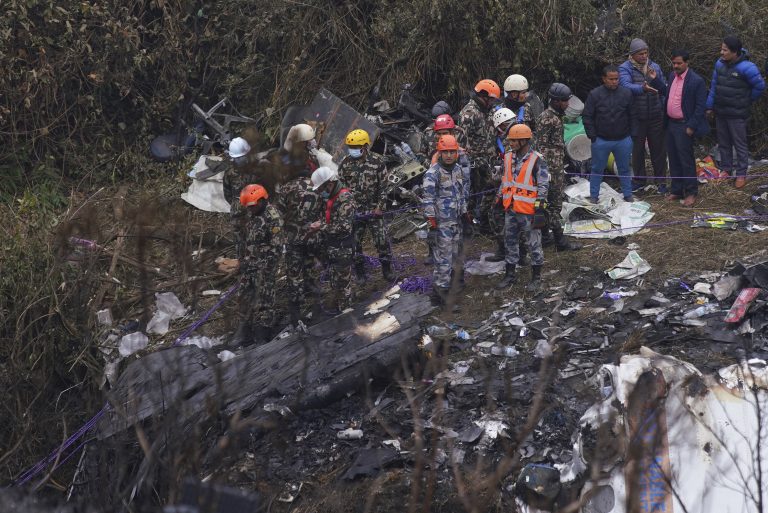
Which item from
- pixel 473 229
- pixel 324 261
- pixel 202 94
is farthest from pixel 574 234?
pixel 202 94

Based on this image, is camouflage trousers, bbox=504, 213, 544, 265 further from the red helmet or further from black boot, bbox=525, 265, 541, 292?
the red helmet

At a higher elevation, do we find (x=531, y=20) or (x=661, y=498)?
(x=531, y=20)

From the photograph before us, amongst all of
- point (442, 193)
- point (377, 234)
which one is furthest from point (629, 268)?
point (377, 234)

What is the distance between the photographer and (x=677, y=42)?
13.5 meters

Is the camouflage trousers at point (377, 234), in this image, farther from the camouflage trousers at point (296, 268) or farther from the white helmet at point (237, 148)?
the white helmet at point (237, 148)

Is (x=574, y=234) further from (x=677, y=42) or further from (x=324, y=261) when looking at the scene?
(x=677, y=42)

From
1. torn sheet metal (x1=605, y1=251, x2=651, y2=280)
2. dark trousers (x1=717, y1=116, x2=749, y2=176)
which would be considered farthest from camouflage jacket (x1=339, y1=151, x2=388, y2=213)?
dark trousers (x1=717, y1=116, x2=749, y2=176)

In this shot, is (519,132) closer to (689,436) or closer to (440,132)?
(440,132)

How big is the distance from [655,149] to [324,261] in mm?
4790

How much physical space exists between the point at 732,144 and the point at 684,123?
82 cm

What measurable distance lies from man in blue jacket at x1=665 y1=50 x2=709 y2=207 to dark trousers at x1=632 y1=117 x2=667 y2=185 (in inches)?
11.4

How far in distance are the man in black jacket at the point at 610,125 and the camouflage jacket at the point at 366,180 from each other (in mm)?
2766

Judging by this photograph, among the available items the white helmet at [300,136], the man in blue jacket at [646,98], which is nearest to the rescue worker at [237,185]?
the white helmet at [300,136]

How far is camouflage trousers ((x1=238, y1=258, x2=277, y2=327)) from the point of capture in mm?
Result: 9266
